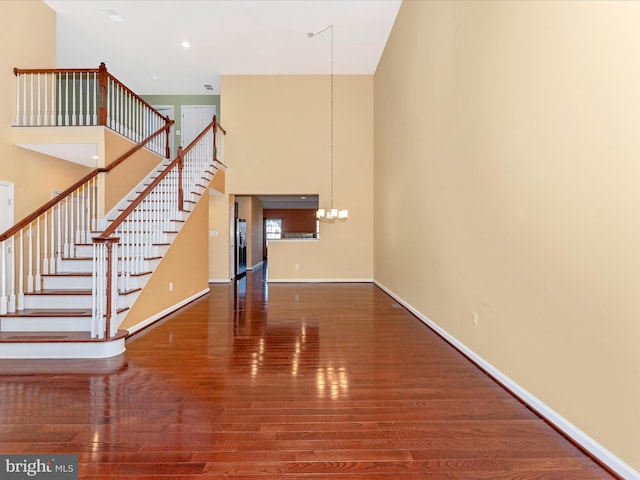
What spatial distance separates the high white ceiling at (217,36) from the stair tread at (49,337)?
574 cm

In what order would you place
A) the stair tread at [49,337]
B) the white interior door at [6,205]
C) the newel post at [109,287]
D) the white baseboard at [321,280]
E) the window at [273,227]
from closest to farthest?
the stair tread at [49,337] < the newel post at [109,287] < the white interior door at [6,205] < the white baseboard at [321,280] < the window at [273,227]

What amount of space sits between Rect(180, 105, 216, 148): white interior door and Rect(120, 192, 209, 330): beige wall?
13.5ft

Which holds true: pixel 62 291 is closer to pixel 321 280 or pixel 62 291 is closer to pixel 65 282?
pixel 65 282

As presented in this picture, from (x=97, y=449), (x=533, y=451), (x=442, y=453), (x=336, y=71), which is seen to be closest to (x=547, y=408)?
(x=533, y=451)

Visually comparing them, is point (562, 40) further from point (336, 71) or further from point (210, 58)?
point (210, 58)

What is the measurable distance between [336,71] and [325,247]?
14.5 feet

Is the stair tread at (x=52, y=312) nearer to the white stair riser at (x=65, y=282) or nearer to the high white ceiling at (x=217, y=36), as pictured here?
the white stair riser at (x=65, y=282)

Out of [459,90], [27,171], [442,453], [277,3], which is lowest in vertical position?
[442,453]

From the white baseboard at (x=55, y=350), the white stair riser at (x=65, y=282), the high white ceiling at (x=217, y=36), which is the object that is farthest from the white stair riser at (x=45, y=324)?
the high white ceiling at (x=217, y=36)

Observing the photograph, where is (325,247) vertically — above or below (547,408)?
above

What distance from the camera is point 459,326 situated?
3619 millimetres

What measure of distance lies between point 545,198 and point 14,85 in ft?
24.0

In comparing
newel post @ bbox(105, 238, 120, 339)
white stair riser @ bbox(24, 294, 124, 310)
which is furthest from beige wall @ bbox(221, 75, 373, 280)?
newel post @ bbox(105, 238, 120, 339)

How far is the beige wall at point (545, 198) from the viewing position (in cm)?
175
